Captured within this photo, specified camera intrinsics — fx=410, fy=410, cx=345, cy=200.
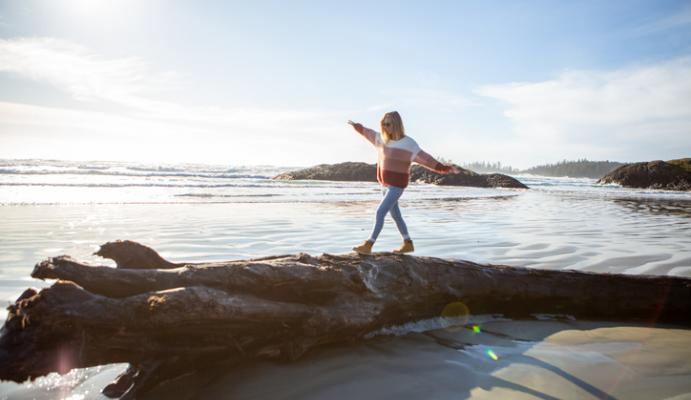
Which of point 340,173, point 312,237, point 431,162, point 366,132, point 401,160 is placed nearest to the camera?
point 431,162

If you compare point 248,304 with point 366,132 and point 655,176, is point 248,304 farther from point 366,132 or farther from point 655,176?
point 655,176

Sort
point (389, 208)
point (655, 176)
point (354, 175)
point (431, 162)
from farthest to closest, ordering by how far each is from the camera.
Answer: point (354, 175)
point (655, 176)
point (389, 208)
point (431, 162)

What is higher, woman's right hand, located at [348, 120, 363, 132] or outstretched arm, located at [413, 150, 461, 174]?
woman's right hand, located at [348, 120, 363, 132]

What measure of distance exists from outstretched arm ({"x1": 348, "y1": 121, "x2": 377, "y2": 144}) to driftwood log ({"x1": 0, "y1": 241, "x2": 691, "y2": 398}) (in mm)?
2252

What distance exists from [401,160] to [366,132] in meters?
0.77

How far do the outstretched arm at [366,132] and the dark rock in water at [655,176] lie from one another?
39.2 m

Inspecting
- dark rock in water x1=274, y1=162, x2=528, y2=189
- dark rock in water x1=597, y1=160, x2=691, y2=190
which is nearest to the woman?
dark rock in water x1=274, y1=162, x2=528, y2=189

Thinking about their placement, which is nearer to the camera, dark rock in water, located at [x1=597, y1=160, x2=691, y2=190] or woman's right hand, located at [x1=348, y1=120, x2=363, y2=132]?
woman's right hand, located at [x1=348, y1=120, x2=363, y2=132]

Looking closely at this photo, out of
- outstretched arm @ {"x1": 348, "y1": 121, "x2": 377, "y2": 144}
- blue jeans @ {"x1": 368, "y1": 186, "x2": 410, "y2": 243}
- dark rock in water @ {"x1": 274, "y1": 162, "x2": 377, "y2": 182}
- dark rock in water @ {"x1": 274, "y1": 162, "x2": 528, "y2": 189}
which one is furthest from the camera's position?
dark rock in water @ {"x1": 274, "y1": 162, "x2": 377, "y2": 182}

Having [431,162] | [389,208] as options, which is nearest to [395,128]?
[431,162]

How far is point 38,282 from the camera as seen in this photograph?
4.95 metres

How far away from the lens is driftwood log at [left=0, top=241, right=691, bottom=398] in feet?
8.52

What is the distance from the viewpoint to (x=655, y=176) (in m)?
37.2

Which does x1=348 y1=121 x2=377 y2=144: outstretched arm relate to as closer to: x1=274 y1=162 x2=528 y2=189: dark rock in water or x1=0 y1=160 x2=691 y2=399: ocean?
x1=0 y1=160 x2=691 y2=399: ocean
